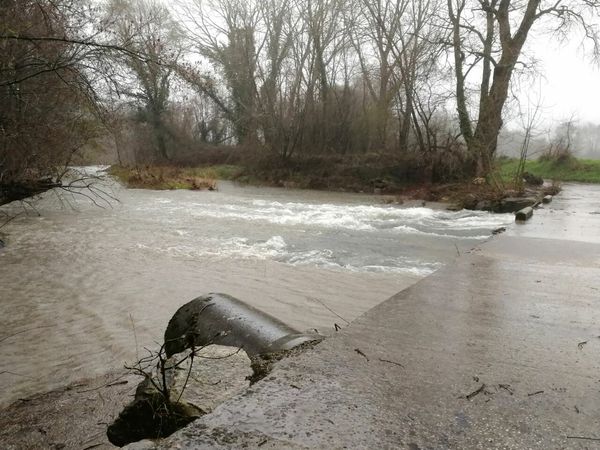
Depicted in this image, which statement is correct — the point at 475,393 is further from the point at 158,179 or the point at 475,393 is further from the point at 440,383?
the point at 158,179

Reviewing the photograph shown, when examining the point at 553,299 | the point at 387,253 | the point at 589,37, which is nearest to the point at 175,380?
the point at 553,299

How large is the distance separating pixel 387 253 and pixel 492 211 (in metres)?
7.62

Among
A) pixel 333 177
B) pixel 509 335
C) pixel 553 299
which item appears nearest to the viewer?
pixel 509 335

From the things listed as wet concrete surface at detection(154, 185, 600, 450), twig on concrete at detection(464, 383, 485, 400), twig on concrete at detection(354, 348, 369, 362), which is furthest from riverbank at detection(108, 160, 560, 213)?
twig on concrete at detection(464, 383, 485, 400)

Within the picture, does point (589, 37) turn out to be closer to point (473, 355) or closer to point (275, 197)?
point (275, 197)

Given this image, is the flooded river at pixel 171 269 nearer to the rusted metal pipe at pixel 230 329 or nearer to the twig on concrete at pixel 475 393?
the rusted metal pipe at pixel 230 329

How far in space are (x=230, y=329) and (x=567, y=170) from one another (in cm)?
3041

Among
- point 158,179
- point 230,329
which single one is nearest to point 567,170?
point 158,179

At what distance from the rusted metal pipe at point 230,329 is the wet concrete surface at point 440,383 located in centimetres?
40

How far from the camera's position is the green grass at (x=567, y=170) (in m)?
26.2

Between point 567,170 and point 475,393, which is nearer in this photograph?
point 475,393

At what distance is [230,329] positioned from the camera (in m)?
3.40

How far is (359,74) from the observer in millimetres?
30375

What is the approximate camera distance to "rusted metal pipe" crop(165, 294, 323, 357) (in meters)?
3.04
